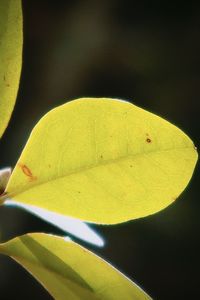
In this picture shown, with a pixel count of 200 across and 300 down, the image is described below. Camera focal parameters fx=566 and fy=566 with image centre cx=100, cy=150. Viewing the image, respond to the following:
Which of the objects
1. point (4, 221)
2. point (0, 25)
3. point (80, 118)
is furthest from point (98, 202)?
point (4, 221)

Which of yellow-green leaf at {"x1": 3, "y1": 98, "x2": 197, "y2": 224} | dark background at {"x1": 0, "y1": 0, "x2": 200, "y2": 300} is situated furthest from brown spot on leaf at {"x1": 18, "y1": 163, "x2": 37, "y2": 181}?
dark background at {"x1": 0, "y1": 0, "x2": 200, "y2": 300}

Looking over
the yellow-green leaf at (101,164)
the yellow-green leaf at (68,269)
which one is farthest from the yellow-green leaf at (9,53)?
the yellow-green leaf at (68,269)

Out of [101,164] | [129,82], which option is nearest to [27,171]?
[101,164]

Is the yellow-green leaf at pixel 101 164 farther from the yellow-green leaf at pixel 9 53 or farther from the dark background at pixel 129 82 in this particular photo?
the dark background at pixel 129 82

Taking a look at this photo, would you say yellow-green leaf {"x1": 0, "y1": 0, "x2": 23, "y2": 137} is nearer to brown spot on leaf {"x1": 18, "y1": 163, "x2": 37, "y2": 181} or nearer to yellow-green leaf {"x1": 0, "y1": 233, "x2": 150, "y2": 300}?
brown spot on leaf {"x1": 18, "y1": 163, "x2": 37, "y2": 181}

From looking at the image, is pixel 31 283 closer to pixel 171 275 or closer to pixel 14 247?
pixel 171 275

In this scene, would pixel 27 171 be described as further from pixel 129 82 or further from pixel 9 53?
pixel 129 82

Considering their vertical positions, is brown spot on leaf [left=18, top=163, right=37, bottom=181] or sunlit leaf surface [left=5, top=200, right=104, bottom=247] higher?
brown spot on leaf [left=18, top=163, right=37, bottom=181]
